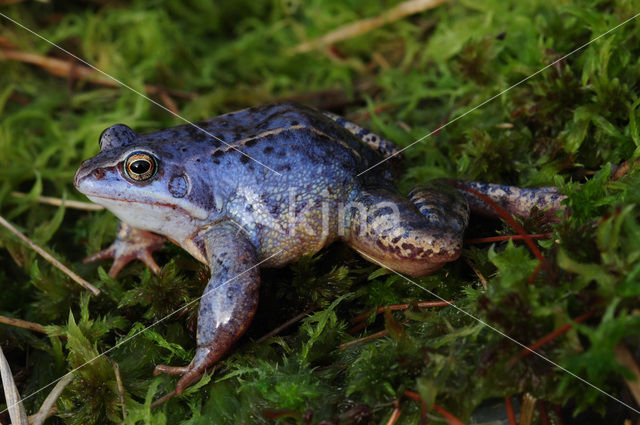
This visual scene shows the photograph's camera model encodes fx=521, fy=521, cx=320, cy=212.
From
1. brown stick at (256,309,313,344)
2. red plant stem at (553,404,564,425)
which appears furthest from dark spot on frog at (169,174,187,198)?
red plant stem at (553,404,564,425)

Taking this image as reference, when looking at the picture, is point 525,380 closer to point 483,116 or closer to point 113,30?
point 483,116

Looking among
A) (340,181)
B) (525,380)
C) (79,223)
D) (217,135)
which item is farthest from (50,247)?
(525,380)

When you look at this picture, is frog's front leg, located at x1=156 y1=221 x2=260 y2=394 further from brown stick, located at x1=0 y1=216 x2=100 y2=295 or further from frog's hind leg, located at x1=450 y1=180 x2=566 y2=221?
frog's hind leg, located at x1=450 y1=180 x2=566 y2=221

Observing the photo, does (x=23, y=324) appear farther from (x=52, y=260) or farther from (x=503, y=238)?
(x=503, y=238)

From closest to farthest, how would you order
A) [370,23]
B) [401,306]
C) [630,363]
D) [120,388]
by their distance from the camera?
[630,363]
[120,388]
[401,306]
[370,23]

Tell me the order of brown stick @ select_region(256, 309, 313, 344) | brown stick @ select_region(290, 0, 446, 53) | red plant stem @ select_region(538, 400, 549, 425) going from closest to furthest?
red plant stem @ select_region(538, 400, 549, 425) → brown stick @ select_region(256, 309, 313, 344) → brown stick @ select_region(290, 0, 446, 53)

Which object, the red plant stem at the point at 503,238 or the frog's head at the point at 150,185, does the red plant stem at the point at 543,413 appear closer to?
the red plant stem at the point at 503,238

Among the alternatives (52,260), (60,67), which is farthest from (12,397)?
(60,67)
